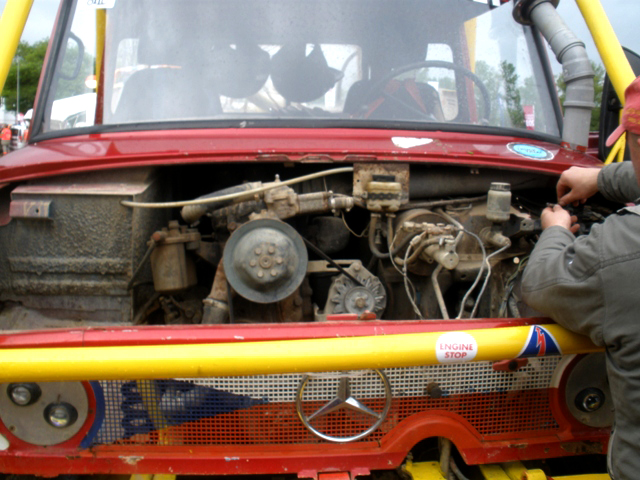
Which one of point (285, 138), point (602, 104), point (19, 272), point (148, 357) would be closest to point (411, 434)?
point (148, 357)

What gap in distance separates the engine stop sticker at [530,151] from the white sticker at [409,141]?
382 mm

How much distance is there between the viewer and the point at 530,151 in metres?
2.34

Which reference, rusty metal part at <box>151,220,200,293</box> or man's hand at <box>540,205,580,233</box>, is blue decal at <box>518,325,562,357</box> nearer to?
man's hand at <box>540,205,580,233</box>

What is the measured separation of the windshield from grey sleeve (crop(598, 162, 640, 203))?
730mm

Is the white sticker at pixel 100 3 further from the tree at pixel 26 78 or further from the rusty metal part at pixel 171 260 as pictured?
the tree at pixel 26 78

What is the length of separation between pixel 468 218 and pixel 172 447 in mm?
1376

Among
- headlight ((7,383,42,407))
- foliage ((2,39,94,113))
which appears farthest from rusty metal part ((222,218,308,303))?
foliage ((2,39,94,113))

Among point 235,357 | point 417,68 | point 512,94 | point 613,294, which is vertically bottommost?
point 235,357

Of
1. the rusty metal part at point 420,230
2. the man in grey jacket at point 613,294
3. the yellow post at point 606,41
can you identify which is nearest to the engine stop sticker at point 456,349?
the man in grey jacket at point 613,294

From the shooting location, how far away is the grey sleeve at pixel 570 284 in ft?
4.51

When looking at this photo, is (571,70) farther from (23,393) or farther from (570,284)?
(23,393)

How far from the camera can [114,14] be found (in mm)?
2609

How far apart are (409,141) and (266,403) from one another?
3.87 ft

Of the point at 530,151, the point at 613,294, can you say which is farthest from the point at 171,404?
the point at 530,151
